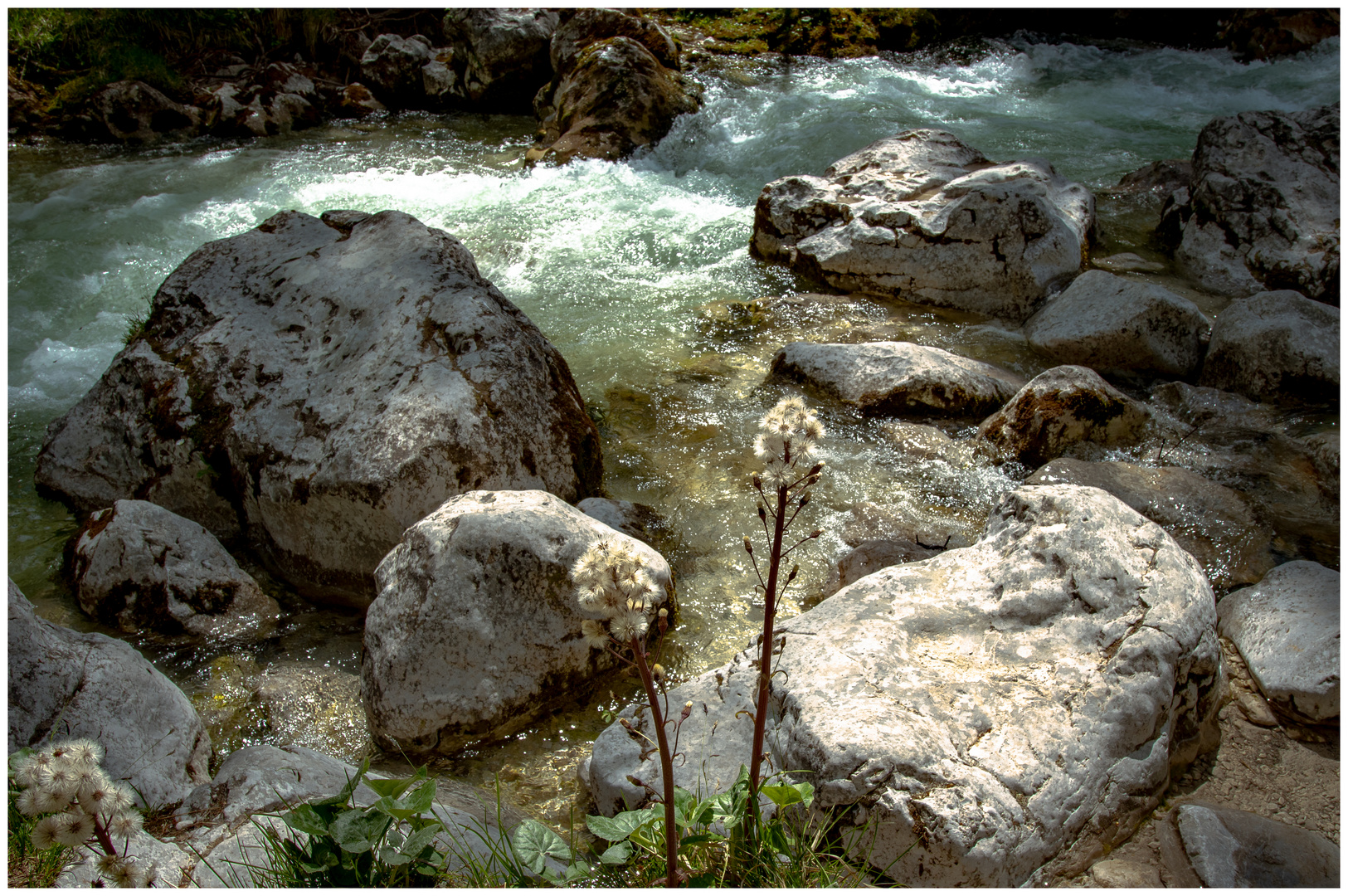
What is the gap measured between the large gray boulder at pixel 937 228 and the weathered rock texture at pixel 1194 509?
7.85 ft

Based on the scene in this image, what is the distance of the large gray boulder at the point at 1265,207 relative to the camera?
21.2 ft

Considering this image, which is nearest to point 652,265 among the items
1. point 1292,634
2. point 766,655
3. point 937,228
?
point 937,228

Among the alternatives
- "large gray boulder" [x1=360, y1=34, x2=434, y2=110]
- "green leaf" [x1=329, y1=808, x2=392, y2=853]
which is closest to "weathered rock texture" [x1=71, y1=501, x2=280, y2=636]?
"green leaf" [x1=329, y1=808, x2=392, y2=853]

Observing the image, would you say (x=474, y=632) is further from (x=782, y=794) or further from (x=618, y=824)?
(x=782, y=794)

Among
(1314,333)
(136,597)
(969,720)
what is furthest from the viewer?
(1314,333)

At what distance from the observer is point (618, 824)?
5.84 feet

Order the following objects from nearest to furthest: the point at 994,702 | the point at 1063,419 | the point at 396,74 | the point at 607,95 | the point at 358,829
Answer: the point at 358,829, the point at 994,702, the point at 1063,419, the point at 607,95, the point at 396,74

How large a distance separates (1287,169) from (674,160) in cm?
618

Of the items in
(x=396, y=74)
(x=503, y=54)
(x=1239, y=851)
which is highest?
(x=503, y=54)

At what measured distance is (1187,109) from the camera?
1084 cm

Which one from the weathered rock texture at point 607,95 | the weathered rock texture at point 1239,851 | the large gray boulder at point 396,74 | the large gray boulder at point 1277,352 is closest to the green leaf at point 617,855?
the weathered rock texture at point 1239,851

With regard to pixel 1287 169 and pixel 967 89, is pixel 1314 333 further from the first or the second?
pixel 967 89

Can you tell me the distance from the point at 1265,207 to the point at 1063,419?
393 cm

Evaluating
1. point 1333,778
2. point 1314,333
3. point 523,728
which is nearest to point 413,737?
point 523,728
